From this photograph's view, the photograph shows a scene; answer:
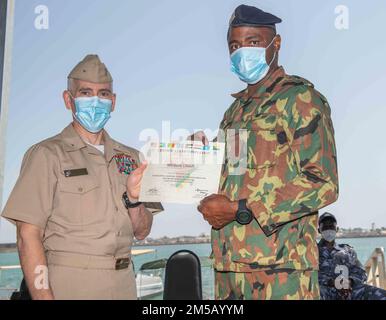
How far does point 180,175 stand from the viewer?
1.90 m

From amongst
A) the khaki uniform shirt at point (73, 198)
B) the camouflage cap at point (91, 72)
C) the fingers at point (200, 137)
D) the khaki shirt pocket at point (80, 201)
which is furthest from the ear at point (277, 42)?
the khaki shirt pocket at point (80, 201)

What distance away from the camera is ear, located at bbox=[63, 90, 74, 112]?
212 cm

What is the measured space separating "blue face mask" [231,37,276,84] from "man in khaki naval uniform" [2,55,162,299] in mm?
648

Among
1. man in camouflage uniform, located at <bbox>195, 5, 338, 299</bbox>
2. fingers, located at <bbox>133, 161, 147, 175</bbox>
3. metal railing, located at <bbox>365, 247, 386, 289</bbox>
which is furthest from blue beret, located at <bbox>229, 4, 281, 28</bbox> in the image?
metal railing, located at <bbox>365, 247, 386, 289</bbox>

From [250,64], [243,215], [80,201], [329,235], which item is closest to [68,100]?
[80,201]

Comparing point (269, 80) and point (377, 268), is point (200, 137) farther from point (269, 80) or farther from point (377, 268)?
point (377, 268)

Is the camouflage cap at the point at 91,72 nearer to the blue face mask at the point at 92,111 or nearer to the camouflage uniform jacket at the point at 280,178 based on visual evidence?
the blue face mask at the point at 92,111

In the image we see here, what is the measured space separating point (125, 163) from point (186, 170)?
0.41 meters

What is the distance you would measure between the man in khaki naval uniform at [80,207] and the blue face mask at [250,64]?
0.65 metres

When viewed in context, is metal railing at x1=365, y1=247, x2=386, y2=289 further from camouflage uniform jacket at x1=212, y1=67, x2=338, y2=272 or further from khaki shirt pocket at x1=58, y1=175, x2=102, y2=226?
khaki shirt pocket at x1=58, y1=175, x2=102, y2=226

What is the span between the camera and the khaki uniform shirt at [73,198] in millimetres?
1851

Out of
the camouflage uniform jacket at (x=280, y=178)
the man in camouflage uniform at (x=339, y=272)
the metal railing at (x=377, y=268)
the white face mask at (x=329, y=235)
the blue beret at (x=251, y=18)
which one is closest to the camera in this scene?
the camouflage uniform jacket at (x=280, y=178)

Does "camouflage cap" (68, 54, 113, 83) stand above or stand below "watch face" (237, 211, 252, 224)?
above
